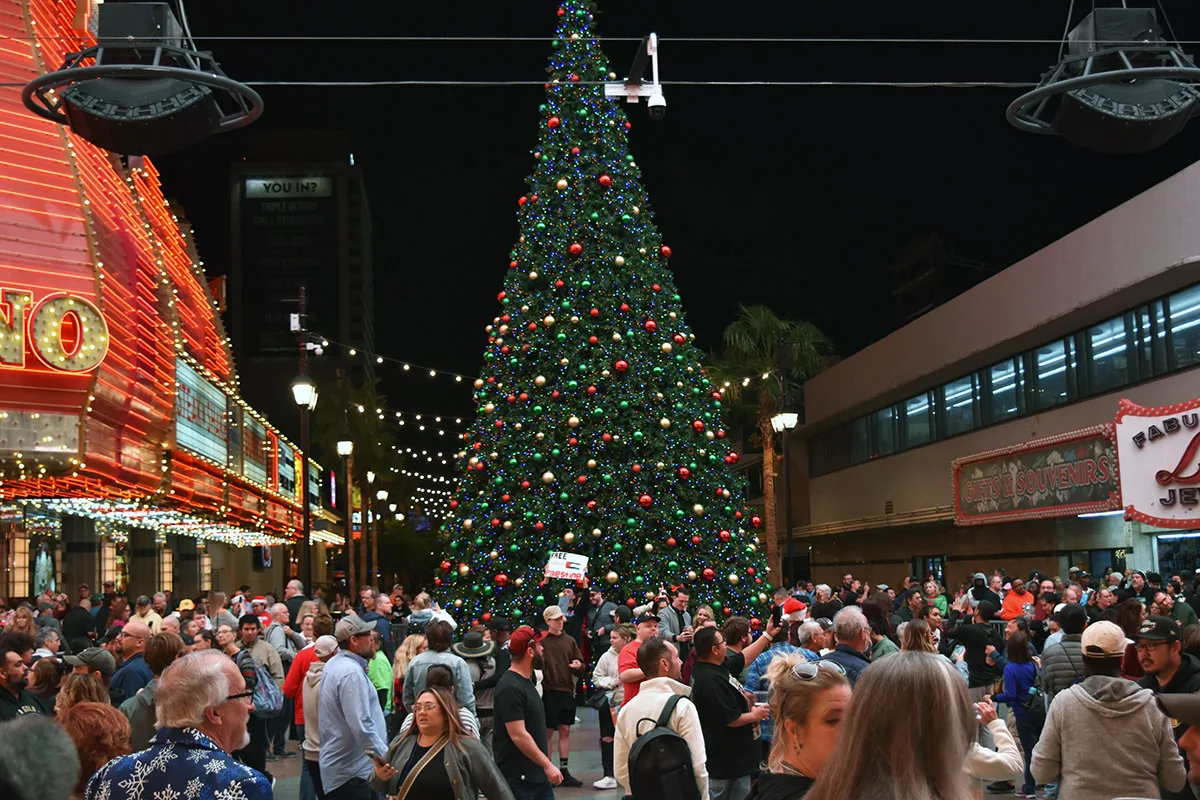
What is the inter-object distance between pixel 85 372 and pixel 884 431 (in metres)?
27.2

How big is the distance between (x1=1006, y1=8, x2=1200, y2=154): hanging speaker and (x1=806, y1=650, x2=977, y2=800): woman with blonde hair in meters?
6.10

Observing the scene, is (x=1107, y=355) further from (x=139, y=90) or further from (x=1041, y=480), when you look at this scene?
(x=139, y=90)

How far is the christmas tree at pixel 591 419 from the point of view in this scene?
2358 centimetres

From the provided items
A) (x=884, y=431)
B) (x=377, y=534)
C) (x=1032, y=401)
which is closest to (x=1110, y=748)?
(x=1032, y=401)

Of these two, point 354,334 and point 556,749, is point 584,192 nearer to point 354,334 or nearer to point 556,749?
point 556,749

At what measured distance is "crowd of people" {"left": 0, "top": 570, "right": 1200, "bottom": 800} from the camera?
10.6 ft

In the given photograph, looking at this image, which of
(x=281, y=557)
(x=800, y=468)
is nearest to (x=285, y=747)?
(x=800, y=468)

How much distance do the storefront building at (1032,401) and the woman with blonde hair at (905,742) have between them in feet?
64.5

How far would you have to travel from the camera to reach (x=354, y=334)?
151000mm

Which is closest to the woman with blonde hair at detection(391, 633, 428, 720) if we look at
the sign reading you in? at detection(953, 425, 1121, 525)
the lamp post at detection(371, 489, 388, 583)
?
the sign reading you in? at detection(953, 425, 1121, 525)

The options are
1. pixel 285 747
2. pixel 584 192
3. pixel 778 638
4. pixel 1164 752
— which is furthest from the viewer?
pixel 584 192

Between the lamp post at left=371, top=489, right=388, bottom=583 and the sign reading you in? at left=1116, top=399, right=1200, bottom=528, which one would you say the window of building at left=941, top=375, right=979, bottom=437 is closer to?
the sign reading you in? at left=1116, top=399, right=1200, bottom=528

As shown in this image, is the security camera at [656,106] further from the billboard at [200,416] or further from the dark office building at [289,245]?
the dark office building at [289,245]

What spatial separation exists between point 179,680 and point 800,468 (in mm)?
49451
